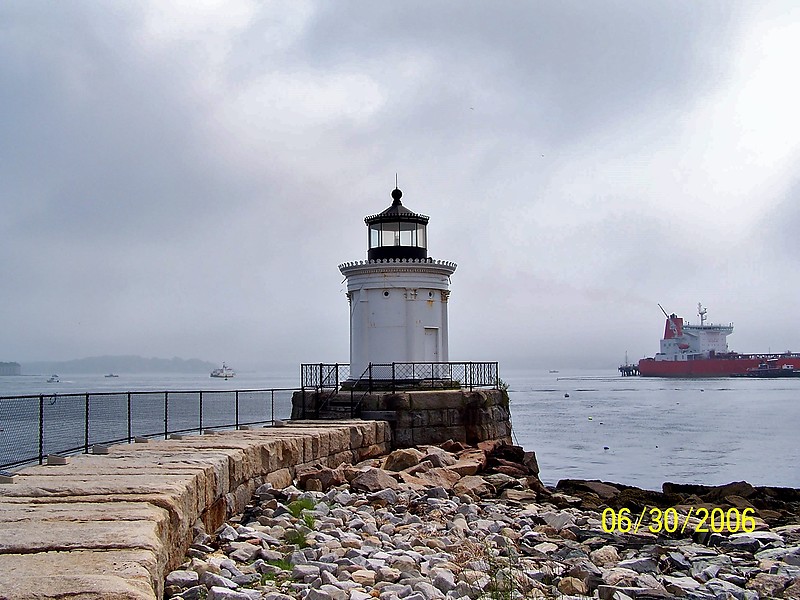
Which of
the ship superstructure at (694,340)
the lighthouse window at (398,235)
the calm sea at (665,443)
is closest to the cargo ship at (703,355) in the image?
the ship superstructure at (694,340)

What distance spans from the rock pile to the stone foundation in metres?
3.67

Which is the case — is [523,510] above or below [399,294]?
below

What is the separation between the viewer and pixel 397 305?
1788cm

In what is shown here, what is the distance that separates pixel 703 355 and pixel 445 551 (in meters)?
127

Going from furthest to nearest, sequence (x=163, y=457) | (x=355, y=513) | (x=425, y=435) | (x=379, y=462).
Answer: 1. (x=425, y=435)
2. (x=379, y=462)
3. (x=355, y=513)
4. (x=163, y=457)

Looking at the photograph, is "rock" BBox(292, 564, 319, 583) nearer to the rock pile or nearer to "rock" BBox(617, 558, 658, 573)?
the rock pile

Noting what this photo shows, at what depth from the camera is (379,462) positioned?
1435cm

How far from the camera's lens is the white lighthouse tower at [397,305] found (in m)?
17.8

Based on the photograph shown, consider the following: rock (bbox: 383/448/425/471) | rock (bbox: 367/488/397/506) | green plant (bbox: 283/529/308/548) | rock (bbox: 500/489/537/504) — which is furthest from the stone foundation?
green plant (bbox: 283/529/308/548)

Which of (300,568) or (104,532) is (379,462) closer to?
(300,568)

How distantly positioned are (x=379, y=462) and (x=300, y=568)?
7.72 meters

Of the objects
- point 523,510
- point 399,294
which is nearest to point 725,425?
point 399,294

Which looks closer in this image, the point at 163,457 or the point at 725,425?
the point at 163,457

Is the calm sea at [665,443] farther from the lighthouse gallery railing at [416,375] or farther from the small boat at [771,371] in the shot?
the small boat at [771,371]
